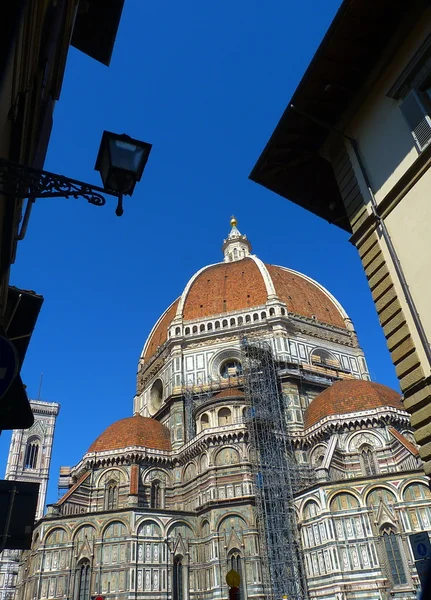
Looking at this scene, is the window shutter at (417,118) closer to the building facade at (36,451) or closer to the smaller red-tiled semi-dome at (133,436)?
the smaller red-tiled semi-dome at (133,436)

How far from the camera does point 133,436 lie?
35.8 metres

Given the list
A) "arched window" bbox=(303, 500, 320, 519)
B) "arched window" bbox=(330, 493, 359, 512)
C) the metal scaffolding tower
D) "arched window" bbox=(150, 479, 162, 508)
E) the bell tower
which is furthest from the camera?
the bell tower

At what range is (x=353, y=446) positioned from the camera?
3114cm

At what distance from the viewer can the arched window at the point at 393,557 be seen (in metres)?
24.3

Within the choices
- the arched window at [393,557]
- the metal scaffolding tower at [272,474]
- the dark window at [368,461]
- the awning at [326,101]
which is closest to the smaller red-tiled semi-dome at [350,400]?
the metal scaffolding tower at [272,474]

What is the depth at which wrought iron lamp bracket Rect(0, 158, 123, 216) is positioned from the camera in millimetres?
4531

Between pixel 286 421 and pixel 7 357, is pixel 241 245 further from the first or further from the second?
pixel 7 357

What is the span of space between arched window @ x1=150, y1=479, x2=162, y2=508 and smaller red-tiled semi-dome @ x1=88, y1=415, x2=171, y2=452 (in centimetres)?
245

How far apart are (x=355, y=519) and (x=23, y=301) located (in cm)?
2323

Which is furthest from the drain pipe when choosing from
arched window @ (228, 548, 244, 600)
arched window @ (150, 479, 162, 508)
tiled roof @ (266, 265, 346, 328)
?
tiled roof @ (266, 265, 346, 328)

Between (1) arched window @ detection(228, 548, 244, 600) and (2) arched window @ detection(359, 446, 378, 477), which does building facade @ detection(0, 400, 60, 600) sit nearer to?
Result: (1) arched window @ detection(228, 548, 244, 600)

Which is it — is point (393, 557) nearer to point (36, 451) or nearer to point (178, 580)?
point (178, 580)

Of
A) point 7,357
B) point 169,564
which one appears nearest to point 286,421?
point 169,564

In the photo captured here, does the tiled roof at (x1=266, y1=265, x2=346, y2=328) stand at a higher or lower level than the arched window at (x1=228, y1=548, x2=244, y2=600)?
higher
